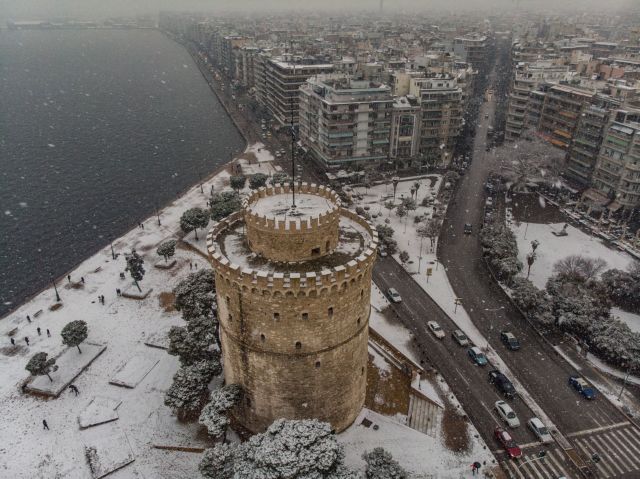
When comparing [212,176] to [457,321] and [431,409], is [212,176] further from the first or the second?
[431,409]

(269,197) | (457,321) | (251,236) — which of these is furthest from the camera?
(457,321)

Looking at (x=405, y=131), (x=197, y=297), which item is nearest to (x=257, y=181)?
(x=405, y=131)

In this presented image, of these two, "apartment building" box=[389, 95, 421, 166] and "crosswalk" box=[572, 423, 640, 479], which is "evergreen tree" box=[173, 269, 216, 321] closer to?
"crosswalk" box=[572, 423, 640, 479]

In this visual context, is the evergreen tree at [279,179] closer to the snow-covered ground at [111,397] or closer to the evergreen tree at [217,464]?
the snow-covered ground at [111,397]

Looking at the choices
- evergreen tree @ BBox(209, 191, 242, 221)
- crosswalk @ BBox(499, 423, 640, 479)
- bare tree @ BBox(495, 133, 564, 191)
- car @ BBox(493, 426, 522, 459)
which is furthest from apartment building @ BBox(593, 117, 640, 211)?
evergreen tree @ BBox(209, 191, 242, 221)

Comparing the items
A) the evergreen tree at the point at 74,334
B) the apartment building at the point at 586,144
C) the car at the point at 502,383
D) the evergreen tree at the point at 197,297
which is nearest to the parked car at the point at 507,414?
the car at the point at 502,383

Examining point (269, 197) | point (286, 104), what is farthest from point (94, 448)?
point (286, 104)
